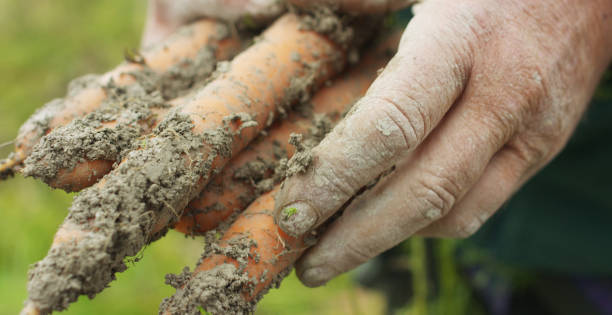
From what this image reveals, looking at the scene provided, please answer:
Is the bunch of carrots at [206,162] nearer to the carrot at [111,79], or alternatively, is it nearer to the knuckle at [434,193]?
the carrot at [111,79]

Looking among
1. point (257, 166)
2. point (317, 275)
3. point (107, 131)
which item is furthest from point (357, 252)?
point (107, 131)

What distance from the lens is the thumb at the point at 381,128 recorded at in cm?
89

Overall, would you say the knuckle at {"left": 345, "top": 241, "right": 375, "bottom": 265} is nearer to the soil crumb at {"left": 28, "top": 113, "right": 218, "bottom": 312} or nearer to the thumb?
the thumb

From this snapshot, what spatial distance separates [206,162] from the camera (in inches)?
38.3

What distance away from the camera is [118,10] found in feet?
11.5

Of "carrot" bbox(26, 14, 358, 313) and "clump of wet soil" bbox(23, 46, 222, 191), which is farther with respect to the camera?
"clump of wet soil" bbox(23, 46, 222, 191)

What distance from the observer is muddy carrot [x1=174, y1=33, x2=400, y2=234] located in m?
1.10

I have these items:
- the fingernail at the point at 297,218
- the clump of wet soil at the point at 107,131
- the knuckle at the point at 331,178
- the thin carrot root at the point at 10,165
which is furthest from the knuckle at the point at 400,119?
the thin carrot root at the point at 10,165

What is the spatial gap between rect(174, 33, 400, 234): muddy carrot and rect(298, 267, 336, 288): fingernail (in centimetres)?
22

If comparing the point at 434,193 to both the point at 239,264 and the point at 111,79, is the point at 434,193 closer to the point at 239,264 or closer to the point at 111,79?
the point at 239,264

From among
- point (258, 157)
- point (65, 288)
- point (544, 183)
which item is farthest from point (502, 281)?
point (65, 288)

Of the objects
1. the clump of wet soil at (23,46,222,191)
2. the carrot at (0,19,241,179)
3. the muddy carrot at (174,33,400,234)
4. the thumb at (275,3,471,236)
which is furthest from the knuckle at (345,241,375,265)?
the carrot at (0,19,241,179)

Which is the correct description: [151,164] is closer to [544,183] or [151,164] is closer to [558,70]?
[558,70]

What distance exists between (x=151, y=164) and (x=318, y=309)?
1.82 metres
